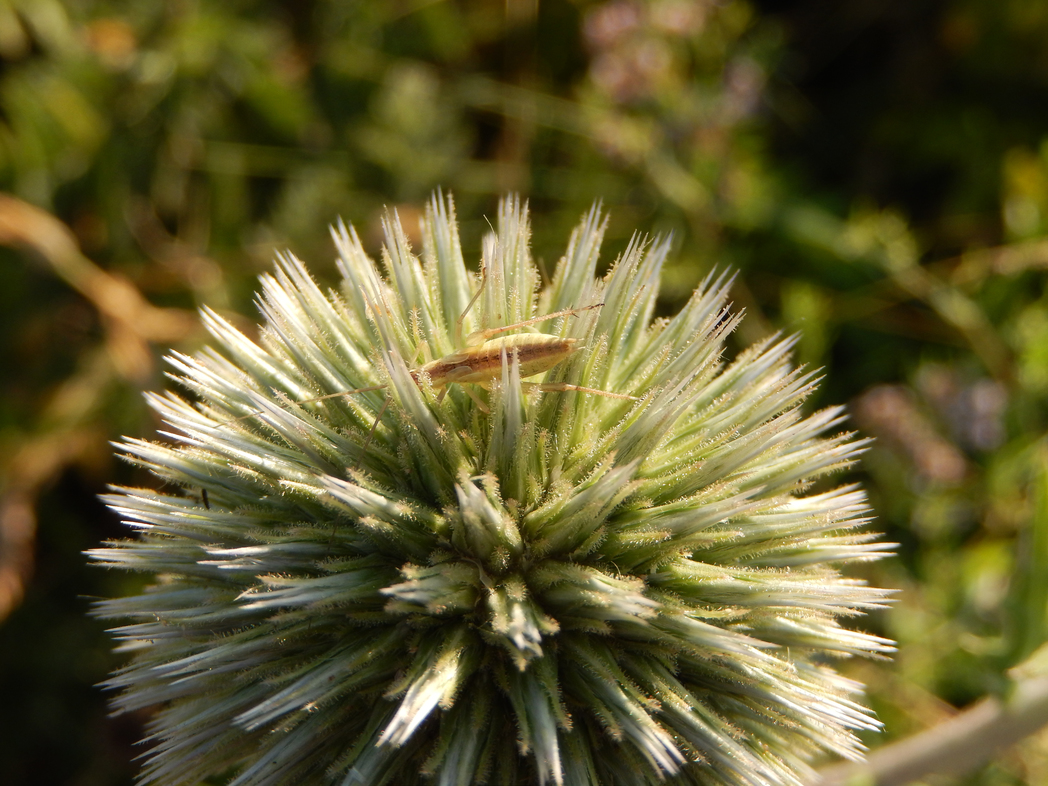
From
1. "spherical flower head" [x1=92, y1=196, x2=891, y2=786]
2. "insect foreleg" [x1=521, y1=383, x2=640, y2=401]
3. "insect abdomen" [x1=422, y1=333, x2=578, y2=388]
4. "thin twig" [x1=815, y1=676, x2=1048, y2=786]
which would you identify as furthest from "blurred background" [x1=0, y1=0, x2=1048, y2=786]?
"insect abdomen" [x1=422, y1=333, x2=578, y2=388]

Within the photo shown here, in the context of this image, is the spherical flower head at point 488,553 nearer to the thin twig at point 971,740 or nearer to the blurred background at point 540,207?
the thin twig at point 971,740

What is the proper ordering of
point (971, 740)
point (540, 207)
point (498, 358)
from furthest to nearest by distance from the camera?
point (540, 207) < point (971, 740) < point (498, 358)

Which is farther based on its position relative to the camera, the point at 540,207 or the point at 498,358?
the point at 540,207

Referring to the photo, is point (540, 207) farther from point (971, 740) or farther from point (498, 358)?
point (971, 740)

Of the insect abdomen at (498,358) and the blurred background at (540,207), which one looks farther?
the blurred background at (540,207)

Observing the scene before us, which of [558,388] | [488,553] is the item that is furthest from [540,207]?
[488,553]

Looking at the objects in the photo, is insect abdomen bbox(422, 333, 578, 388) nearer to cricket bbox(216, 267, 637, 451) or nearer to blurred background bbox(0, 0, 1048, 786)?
cricket bbox(216, 267, 637, 451)

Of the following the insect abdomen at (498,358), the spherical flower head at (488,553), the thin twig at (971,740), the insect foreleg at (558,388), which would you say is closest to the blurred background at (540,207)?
the thin twig at (971,740)
